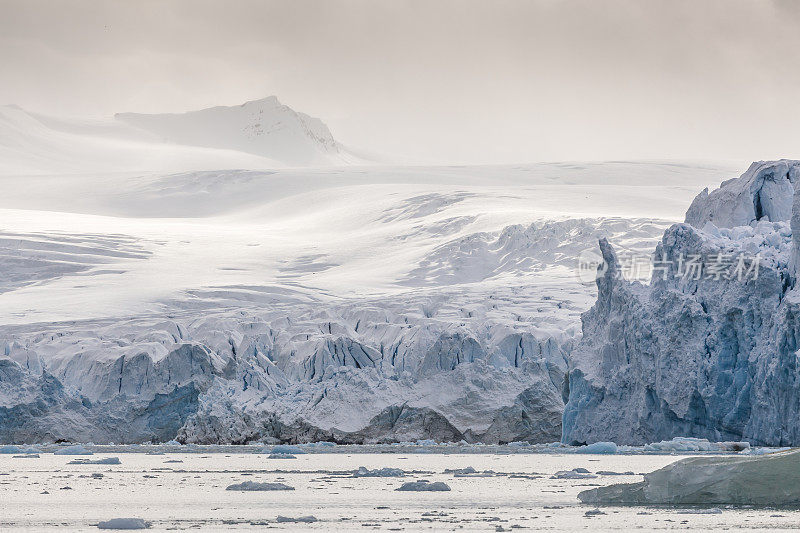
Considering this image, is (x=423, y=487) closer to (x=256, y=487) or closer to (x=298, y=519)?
(x=256, y=487)

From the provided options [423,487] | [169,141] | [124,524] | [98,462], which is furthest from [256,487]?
[169,141]

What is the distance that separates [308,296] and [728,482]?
4125cm

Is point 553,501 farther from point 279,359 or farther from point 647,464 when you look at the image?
point 279,359

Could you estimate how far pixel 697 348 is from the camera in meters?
27.3

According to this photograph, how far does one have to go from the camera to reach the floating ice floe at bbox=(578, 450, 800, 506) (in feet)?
44.7

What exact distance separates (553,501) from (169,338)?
25163mm

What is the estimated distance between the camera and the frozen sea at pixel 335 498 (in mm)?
13250

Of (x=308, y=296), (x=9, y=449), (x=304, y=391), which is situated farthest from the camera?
(x=308, y=296)

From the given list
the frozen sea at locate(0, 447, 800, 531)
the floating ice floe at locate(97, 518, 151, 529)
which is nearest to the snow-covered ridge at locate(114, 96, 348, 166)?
the frozen sea at locate(0, 447, 800, 531)

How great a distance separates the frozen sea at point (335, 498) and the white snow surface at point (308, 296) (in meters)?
6.90

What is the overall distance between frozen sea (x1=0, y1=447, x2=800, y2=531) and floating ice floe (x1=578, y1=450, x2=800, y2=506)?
246 mm

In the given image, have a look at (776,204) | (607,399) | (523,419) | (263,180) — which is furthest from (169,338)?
(263,180)

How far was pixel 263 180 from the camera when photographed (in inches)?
4048

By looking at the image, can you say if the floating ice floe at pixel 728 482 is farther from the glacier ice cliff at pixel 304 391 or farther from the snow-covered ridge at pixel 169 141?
the snow-covered ridge at pixel 169 141
